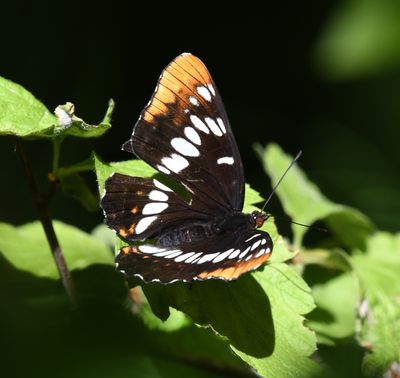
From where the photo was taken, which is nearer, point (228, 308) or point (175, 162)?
point (228, 308)

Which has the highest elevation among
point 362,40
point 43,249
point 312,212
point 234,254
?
point 362,40

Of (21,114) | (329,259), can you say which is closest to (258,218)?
(329,259)

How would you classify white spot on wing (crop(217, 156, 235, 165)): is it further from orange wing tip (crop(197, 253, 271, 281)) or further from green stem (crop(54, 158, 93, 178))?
orange wing tip (crop(197, 253, 271, 281))

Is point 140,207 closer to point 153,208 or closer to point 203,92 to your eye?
point 153,208

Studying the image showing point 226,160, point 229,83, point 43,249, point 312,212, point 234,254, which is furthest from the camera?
point 229,83

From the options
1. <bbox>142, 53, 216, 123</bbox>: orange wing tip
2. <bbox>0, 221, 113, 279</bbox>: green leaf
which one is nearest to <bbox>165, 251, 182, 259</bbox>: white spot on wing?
<bbox>142, 53, 216, 123</bbox>: orange wing tip

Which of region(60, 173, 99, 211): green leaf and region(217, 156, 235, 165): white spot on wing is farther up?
region(217, 156, 235, 165): white spot on wing
